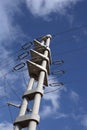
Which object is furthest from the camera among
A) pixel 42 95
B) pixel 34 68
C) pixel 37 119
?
pixel 34 68

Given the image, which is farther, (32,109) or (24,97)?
(24,97)

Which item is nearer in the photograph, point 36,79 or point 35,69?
point 35,69

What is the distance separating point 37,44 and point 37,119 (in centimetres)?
590

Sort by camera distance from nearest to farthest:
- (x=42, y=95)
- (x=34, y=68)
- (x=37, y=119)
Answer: (x=37, y=119)
(x=42, y=95)
(x=34, y=68)

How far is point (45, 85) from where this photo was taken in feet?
55.2

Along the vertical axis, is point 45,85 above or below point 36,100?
above

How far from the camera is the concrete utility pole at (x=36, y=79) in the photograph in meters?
13.9

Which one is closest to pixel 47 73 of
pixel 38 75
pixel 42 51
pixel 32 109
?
pixel 38 75

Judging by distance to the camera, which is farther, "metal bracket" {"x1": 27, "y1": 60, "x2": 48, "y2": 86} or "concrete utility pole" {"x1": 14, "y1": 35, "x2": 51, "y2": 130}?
"metal bracket" {"x1": 27, "y1": 60, "x2": 48, "y2": 86}

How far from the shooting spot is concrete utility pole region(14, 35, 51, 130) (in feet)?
45.7

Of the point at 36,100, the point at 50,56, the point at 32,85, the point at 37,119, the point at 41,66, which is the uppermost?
the point at 50,56

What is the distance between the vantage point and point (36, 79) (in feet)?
54.9

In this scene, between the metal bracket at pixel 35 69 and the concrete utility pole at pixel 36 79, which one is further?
the metal bracket at pixel 35 69

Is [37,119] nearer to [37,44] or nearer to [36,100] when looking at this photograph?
[36,100]
